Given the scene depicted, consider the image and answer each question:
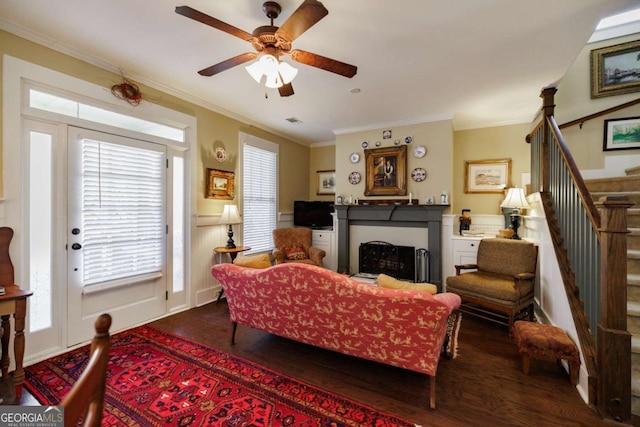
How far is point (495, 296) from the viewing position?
3041 mm

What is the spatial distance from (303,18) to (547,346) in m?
2.93

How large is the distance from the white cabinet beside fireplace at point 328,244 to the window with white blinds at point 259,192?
34.3 inches

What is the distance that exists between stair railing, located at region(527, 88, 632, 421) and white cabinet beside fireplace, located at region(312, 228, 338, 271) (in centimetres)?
323

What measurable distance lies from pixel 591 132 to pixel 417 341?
12.5 ft

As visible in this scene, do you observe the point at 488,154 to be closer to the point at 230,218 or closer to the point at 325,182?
the point at 325,182

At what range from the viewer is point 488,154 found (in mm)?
4605

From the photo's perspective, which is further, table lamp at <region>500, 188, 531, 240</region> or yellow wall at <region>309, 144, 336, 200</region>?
yellow wall at <region>309, 144, 336, 200</region>

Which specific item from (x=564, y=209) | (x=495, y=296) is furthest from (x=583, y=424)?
(x=564, y=209)

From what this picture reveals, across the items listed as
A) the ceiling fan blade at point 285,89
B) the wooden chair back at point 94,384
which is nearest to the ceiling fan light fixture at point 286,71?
the ceiling fan blade at point 285,89

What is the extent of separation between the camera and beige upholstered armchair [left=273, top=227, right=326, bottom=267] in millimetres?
4643

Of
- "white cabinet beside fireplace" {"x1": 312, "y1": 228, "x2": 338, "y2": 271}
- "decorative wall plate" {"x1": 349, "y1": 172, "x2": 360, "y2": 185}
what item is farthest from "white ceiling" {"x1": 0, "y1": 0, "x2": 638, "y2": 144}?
"white cabinet beside fireplace" {"x1": 312, "y1": 228, "x2": 338, "y2": 271}

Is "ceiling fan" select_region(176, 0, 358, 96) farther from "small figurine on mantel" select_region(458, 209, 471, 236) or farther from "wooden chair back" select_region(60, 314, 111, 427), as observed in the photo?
"small figurine on mantel" select_region(458, 209, 471, 236)

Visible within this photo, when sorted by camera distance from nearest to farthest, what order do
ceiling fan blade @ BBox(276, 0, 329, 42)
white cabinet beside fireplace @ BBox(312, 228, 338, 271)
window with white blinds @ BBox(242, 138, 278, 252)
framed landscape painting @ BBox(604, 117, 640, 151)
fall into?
ceiling fan blade @ BBox(276, 0, 329, 42)
framed landscape painting @ BBox(604, 117, 640, 151)
window with white blinds @ BBox(242, 138, 278, 252)
white cabinet beside fireplace @ BBox(312, 228, 338, 271)

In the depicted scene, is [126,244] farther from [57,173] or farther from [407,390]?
[407,390]
